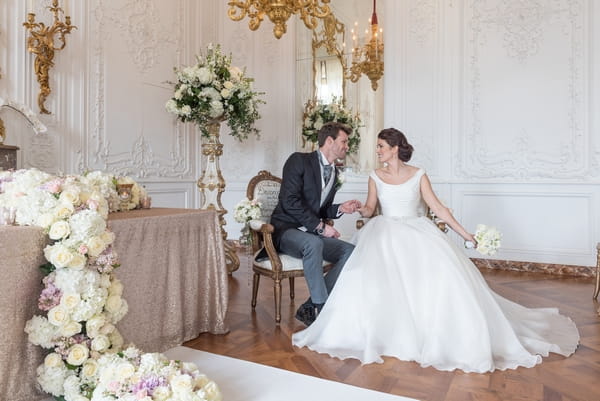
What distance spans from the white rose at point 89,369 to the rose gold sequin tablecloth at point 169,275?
1.64ft

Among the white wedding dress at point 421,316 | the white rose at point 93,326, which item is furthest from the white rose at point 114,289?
the white wedding dress at point 421,316

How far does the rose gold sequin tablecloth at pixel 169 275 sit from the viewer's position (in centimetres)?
266

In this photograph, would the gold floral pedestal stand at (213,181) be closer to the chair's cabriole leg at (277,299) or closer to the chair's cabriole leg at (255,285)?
the chair's cabriole leg at (255,285)

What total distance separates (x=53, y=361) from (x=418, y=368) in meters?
1.93

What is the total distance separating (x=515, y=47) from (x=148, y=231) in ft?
17.7

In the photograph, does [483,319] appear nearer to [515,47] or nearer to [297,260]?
[297,260]

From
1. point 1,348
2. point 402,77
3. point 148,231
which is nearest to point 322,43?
point 402,77

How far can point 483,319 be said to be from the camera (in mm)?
2736

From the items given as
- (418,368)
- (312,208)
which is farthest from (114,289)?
(312,208)

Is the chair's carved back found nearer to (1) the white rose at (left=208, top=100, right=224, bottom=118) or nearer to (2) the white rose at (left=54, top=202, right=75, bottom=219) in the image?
(1) the white rose at (left=208, top=100, right=224, bottom=118)

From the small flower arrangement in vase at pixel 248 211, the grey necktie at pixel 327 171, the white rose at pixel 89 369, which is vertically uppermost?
the grey necktie at pixel 327 171

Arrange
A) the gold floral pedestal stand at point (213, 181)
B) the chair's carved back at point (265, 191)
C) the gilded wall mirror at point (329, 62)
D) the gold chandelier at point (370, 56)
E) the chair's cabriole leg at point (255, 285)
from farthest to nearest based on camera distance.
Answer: the gilded wall mirror at point (329, 62) → the gold chandelier at point (370, 56) → the gold floral pedestal stand at point (213, 181) → the chair's carved back at point (265, 191) → the chair's cabriole leg at point (255, 285)

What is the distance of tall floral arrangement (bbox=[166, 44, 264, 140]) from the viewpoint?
4953 mm

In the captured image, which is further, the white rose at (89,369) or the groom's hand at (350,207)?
the groom's hand at (350,207)
